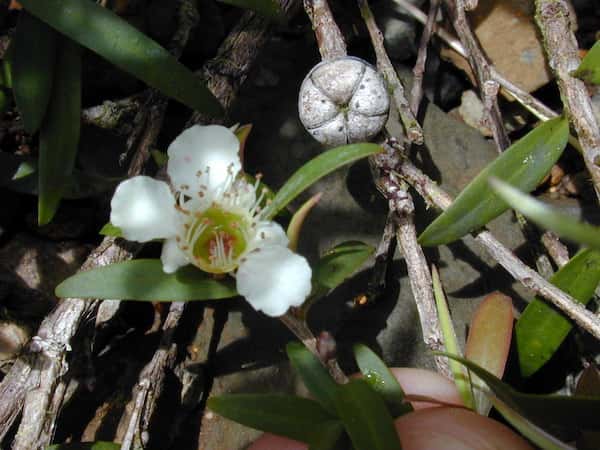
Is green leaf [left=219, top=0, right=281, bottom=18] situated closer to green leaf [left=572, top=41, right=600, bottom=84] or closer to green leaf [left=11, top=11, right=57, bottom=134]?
green leaf [left=11, top=11, right=57, bottom=134]

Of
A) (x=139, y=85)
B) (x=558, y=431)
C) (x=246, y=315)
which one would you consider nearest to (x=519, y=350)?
(x=558, y=431)

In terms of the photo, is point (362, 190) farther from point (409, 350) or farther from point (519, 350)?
point (519, 350)

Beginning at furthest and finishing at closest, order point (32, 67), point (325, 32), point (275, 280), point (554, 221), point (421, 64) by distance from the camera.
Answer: point (421, 64), point (325, 32), point (32, 67), point (275, 280), point (554, 221)

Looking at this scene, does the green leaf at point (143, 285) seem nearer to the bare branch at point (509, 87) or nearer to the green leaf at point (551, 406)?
the green leaf at point (551, 406)

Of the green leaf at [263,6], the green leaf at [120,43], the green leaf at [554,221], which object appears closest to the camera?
the green leaf at [554,221]

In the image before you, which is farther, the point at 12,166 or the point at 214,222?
the point at 12,166

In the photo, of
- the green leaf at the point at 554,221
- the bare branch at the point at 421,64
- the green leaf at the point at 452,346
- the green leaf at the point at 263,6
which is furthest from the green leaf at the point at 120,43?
the green leaf at the point at 554,221

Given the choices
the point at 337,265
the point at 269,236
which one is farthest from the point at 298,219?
the point at 337,265

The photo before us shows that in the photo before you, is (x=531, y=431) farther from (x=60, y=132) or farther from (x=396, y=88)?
(x=60, y=132)
